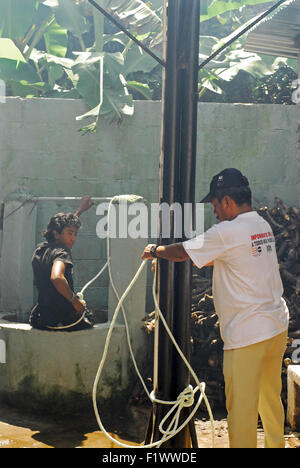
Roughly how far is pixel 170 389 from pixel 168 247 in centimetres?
94

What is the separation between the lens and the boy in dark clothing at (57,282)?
5379mm

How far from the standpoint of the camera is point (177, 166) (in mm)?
3932

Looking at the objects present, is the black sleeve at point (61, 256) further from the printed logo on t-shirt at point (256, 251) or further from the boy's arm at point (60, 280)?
the printed logo on t-shirt at point (256, 251)

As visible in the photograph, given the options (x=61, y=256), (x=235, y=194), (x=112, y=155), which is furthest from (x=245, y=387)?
(x=112, y=155)

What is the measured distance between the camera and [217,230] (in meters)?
3.73

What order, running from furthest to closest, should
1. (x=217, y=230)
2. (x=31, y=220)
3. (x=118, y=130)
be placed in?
(x=118, y=130), (x=31, y=220), (x=217, y=230)

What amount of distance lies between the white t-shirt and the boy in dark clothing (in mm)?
1939

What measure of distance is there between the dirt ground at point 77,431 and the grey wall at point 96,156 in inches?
89.1

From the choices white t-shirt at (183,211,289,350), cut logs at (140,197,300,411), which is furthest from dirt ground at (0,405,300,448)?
white t-shirt at (183,211,289,350)

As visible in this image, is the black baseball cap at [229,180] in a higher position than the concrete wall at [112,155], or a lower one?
lower

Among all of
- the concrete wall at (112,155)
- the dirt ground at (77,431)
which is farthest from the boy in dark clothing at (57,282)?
the concrete wall at (112,155)

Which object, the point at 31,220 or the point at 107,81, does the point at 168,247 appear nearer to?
the point at 31,220

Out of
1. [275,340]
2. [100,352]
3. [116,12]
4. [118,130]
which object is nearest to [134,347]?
[100,352]

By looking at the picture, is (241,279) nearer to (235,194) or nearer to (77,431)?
(235,194)
